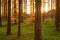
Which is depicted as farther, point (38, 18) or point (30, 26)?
point (30, 26)

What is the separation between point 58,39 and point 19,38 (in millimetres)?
3308

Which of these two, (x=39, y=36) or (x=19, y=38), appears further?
(x=19, y=38)

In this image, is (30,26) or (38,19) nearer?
(38,19)

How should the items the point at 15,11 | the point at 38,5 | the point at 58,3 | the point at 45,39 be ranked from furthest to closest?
the point at 15,11
the point at 58,3
the point at 45,39
the point at 38,5

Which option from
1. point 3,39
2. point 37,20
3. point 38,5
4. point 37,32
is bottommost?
point 3,39

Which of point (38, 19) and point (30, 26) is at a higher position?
point (38, 19)

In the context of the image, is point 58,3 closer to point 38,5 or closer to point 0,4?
point 0,4

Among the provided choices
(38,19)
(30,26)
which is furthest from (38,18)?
(30,26)

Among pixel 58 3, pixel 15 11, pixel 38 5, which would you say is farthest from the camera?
pixel 15 11

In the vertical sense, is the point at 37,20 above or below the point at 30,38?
above

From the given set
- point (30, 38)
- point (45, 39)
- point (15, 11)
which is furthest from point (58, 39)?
point (15, 11)

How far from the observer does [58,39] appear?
51.0 ft

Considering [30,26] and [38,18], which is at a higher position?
[38,18]

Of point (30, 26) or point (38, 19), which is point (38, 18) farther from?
point (30, 26)
